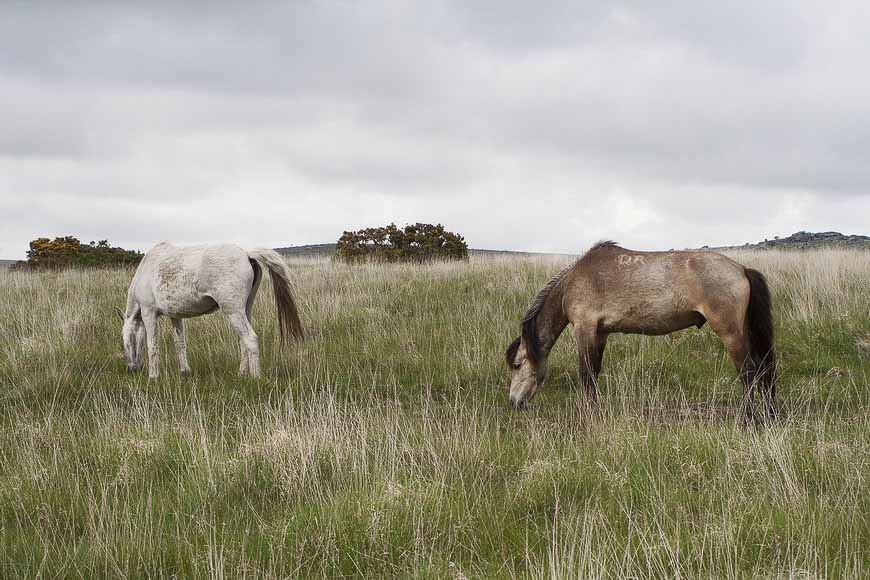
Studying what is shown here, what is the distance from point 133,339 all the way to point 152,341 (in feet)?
2.79

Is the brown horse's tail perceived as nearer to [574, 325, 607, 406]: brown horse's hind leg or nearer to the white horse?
[574, 325, 607, 406]: brown horse's hind leg

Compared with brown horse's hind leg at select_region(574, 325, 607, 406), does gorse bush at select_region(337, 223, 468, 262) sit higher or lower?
higher

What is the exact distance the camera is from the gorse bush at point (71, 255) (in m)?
24.9

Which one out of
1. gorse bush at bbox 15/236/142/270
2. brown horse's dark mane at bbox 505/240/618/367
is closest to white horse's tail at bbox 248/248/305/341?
brown horse's dark mane at bbox 505/240/618/367

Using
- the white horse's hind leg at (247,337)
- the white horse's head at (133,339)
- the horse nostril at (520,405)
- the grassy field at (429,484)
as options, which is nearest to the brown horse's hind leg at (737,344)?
the grassy field at (429,484)

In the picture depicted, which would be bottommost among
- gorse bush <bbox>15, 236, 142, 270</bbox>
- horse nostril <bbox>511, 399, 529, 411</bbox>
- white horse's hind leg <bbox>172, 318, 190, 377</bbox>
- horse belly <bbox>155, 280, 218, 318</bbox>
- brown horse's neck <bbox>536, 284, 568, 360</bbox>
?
horse nostril <bbox>511, 399, 529, 411</bbox>

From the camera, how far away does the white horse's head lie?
9.19 m

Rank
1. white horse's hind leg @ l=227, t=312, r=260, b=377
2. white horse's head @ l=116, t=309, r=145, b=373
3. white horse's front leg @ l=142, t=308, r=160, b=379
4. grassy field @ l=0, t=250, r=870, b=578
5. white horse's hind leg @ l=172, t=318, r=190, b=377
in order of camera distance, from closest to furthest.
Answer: grassy field @ l=0, t=250, r=870, b=578 → white horse's hind leg @ l=227, t=312, r=260, b=377 → white horse's front leg @ l=142, t=308, r=160, b=379 → white horse's hind leg @ l=172, t=318, r=190, b=377 → white horse's head @ l=116, t=309, r=145, b=373

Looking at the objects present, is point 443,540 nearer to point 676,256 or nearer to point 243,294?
point 676,256

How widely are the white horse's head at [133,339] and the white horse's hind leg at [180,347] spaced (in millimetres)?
583

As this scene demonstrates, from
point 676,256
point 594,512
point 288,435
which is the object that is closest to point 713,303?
point 676,256

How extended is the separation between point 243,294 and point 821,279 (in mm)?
10158

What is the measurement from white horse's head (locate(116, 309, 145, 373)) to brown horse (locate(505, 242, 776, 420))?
5.32 meters

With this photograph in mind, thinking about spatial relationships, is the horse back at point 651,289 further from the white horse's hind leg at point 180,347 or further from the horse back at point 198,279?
the white horse's hind leg at point 180,347
